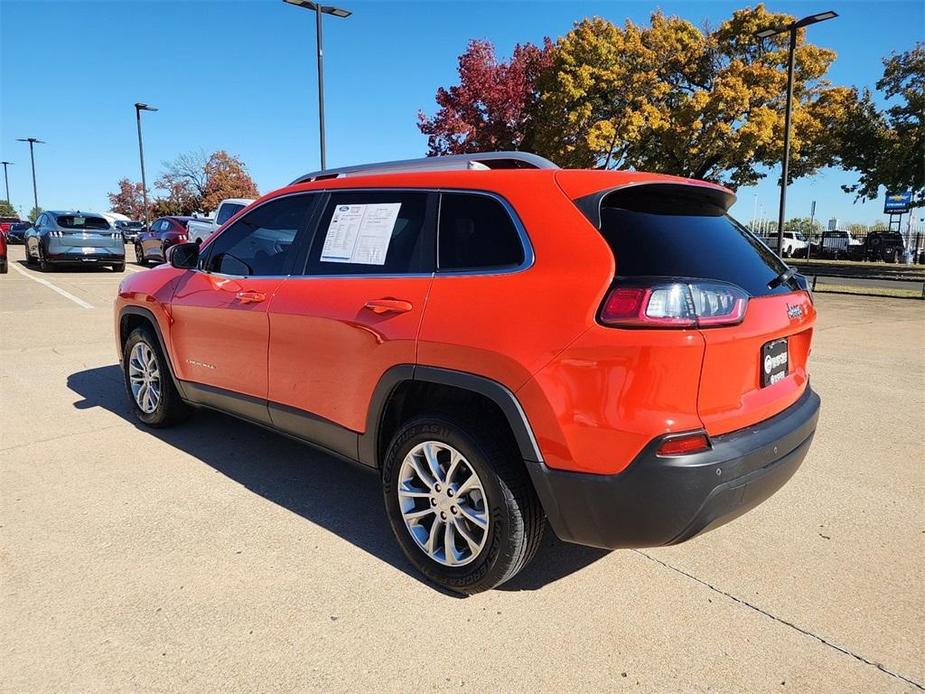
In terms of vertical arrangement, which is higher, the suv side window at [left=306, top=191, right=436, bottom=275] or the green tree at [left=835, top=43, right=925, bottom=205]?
the green tree at [left=835, top=43, right=925, bottom=205]

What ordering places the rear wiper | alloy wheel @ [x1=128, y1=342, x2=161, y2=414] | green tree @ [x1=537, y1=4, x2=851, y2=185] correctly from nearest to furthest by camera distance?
1. the rear wiper
2. alloy wheel @ [x1=128, y1=342, x2=161, y2=414]
3. green tree @ [x1=537, y1=4, x2=851, y2=185]

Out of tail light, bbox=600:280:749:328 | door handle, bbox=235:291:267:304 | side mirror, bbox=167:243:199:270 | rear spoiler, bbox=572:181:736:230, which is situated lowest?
door handle, bbox=235:291:267:304

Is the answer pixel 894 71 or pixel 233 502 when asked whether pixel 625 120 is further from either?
pixel 233 502

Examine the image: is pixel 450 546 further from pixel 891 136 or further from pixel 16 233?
pixel 16 233

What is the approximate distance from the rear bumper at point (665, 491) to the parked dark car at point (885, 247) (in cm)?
4148

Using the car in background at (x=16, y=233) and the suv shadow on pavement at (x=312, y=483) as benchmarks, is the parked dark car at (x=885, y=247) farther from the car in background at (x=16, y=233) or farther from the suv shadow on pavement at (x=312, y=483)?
the car in background at (x=16, y=233)

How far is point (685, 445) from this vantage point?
2105 mm

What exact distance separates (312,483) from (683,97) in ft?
83.5

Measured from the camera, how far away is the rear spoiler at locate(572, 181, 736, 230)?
92.3 inches

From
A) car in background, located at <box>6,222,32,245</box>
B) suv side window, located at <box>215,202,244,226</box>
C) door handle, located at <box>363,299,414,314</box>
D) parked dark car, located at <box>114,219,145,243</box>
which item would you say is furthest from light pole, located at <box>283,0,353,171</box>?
car in background, located at <box>6,222,32,245</box>

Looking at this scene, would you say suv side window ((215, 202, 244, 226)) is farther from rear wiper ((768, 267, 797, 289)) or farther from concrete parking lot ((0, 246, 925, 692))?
rear wiper ((768, 267, 797, 289))

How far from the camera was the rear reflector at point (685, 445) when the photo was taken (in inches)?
82.0

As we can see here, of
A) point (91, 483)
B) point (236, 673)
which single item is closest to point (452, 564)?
point (236, 673)

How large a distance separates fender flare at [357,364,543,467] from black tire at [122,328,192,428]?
7.15 feet
